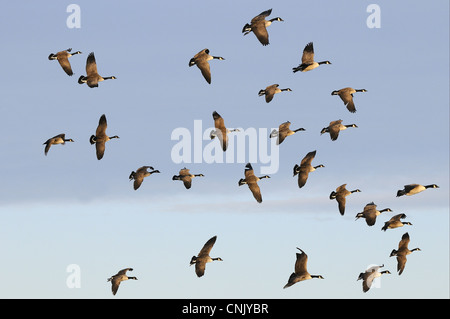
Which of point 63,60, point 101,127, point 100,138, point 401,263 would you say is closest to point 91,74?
point 63,60

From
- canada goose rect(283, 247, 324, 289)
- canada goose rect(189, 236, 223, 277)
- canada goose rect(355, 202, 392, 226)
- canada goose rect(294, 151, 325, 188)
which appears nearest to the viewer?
canada goose rect(283, 247, 324, 289)

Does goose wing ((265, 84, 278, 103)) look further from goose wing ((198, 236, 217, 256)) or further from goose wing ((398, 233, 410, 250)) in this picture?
goose wing ((398, 233, 410, 250))

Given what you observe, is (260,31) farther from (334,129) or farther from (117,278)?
(117,278)

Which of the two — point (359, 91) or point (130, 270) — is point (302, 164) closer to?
point (359, 91)

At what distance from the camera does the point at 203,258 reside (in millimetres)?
47844

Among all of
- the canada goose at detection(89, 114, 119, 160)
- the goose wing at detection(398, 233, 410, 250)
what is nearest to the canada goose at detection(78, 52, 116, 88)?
the canada goose at detection(89, 114, 119, 160)

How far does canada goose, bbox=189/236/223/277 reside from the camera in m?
47.5

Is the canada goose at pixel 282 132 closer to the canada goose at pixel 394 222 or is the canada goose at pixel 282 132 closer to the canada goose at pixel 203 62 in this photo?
the canada goose at pixel 203 62

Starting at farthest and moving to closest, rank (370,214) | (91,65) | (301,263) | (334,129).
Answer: (334,129) < (91,65) < (370,214) < (301,263)

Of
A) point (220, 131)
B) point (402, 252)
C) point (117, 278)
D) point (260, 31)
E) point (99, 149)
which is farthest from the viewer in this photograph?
point (117, 278)

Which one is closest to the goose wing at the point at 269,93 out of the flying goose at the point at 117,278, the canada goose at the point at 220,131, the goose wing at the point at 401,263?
the canada goose at the point at 220,131
